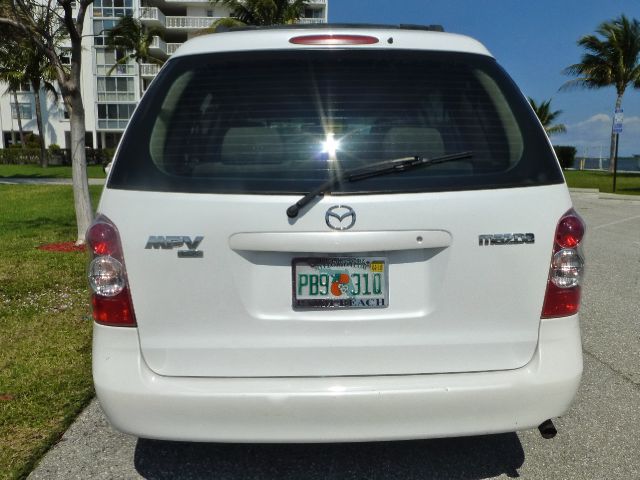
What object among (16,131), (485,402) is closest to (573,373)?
(485,402)

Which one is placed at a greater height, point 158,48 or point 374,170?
point 158,48

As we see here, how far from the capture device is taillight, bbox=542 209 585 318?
91.0 inches

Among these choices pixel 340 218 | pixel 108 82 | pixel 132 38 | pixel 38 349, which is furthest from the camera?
pixel 108 82

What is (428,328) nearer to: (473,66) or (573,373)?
(573,373)

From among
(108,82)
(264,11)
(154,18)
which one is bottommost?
(108,82)

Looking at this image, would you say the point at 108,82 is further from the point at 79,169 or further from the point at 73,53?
the point at 79,169

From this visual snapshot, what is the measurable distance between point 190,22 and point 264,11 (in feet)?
101

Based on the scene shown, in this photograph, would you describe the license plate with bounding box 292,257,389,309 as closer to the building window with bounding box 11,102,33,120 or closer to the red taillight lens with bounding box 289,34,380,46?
the red taillight lens with bounding box 289,34,380,46

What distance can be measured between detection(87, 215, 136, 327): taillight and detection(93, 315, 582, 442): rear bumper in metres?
0.05

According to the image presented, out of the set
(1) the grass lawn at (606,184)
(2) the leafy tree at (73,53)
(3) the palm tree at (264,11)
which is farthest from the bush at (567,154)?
(2) the leafy tree at (73,53)

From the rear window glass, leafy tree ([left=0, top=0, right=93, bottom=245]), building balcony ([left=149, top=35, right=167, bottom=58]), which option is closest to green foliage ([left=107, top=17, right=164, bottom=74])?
building balcony ([left=149, top=35, right=167, bottom=58])

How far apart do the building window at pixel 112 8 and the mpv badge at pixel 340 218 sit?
184ft

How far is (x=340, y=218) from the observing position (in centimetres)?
217

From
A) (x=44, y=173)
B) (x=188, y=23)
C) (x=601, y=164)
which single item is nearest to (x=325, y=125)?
(x=44, y=173)
